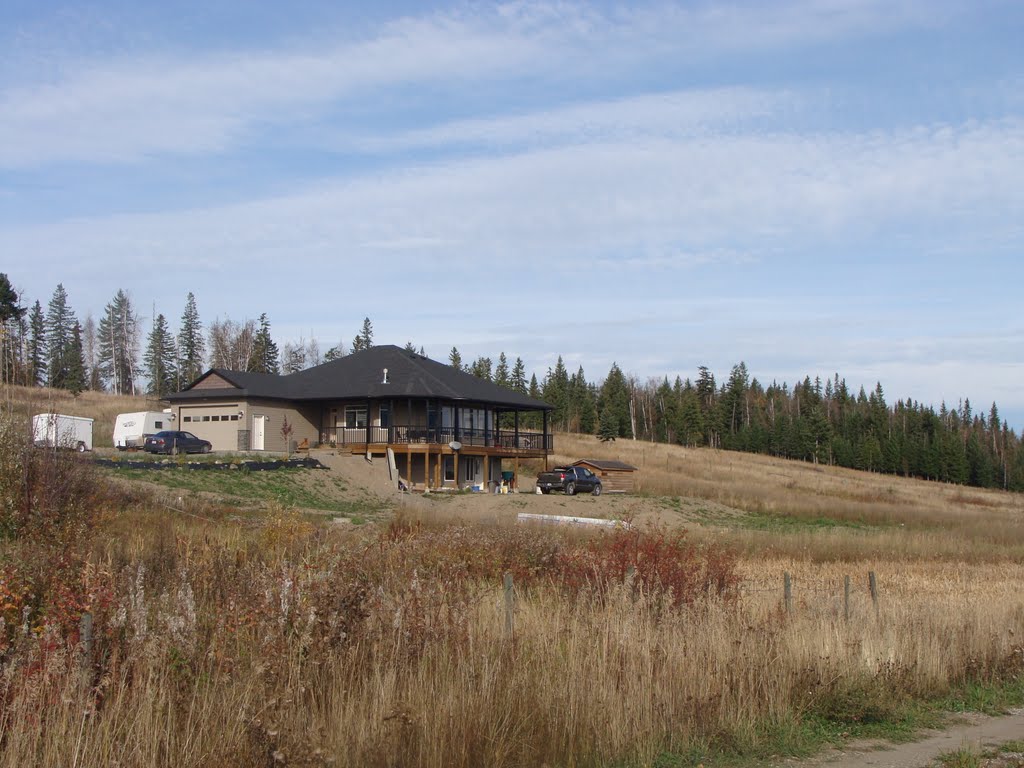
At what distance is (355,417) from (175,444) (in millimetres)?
9092

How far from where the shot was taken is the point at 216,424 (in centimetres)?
4741

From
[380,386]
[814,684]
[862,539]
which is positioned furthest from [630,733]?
[380,386]

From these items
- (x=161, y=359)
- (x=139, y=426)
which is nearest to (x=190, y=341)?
(x=161, y=359)

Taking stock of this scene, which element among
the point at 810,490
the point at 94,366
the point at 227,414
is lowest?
the point at 810,490

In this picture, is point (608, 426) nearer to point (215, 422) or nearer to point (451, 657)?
point (215, 422)

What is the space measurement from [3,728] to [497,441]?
45.3 metres

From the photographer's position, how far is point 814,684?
9453mm

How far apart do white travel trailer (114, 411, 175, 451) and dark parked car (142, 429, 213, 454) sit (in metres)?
5.60

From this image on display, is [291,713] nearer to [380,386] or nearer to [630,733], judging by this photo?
[630,733]

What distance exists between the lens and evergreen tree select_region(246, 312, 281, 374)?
97.2 metres

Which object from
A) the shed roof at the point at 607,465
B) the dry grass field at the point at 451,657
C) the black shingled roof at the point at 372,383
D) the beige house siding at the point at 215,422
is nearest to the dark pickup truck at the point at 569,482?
the shed roof at the point at 607,465

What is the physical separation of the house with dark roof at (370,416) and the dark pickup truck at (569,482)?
374 cm

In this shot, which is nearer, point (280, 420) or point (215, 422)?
point (215, 422)

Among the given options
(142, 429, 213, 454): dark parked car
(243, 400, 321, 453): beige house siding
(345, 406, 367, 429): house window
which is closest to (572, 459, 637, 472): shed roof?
(345, 406, 367, 429): house window
